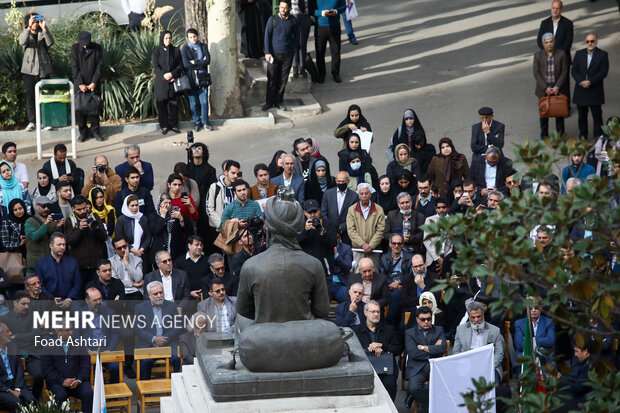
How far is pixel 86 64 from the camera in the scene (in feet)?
63.6

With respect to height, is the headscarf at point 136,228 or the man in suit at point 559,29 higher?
the man in suit at point 559,29

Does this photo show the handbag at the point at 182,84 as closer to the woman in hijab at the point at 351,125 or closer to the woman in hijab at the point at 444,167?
the woman in hijab at the point at 351,125

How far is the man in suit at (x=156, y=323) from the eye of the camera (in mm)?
13727

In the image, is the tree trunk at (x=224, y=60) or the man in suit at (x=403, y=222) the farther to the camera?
the tree trunk at (x=224, y=60)

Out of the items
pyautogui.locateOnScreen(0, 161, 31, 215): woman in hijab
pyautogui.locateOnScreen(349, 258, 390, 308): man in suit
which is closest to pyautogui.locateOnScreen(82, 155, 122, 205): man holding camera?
pyautogui.locateOnScreen(0, 161, 31, 215): woman in hijab

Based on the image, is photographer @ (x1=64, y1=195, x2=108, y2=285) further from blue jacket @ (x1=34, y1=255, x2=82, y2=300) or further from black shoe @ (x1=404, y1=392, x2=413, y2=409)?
black shoe @ (x1=404, y1=392, x2=413, y2=409)

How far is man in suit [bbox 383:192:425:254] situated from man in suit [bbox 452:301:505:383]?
5.99 feet

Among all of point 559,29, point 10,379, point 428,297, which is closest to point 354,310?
point 428,297

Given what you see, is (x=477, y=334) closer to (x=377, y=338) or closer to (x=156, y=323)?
(x=377, y=338)

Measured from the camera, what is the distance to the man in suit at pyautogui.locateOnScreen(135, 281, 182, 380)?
13727 millimetres

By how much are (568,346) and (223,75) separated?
31.8ft

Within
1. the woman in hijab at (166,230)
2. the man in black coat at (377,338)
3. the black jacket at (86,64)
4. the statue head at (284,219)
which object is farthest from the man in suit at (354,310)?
the black jacket at (86,64)

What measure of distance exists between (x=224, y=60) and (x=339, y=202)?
250 inches

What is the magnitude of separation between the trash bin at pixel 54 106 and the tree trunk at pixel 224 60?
9.44 feet
